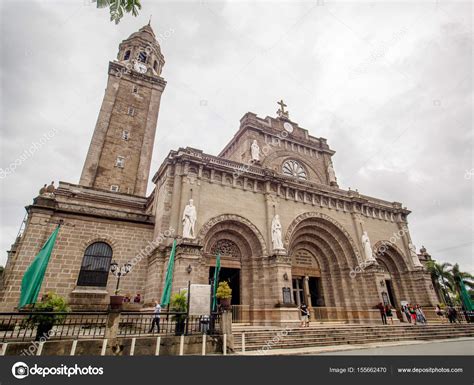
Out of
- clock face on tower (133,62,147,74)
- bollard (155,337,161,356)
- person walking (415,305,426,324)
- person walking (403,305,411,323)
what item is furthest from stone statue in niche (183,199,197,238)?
clock face on tower (133,62,147,74)

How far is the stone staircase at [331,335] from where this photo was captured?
1080cm

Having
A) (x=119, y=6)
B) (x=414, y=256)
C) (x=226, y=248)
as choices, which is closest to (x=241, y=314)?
(x=226, y=248)

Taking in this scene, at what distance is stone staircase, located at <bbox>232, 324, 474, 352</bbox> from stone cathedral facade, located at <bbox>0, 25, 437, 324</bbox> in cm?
276

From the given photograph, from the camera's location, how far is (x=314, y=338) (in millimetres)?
11742

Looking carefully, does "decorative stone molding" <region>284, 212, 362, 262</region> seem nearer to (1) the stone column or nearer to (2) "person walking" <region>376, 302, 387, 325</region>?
(2) "person walking" <region>376, 302, 387, 325</region>

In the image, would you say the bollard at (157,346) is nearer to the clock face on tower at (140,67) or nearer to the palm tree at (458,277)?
the clock face on tower at (140,67)

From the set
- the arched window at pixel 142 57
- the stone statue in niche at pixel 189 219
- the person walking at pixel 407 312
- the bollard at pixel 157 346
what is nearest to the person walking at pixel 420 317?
the person walking at pixel 407 312

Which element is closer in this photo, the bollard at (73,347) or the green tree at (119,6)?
the green tree at (119,6)

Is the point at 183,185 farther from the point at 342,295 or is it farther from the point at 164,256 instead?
the point at 342,295

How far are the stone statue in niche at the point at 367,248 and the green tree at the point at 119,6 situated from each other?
22018 mm

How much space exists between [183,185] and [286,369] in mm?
12161

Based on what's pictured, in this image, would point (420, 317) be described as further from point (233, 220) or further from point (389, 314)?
point (233, 220)

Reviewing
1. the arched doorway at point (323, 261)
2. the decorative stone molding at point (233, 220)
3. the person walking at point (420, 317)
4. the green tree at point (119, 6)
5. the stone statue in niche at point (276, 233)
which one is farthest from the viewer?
the arched doorway at point (323, 261)

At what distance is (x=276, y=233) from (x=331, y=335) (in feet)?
22.4
